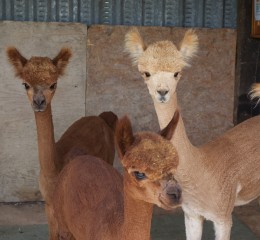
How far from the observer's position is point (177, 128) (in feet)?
Result: 13.8

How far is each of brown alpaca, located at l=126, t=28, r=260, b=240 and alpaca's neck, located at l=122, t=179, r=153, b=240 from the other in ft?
3.47

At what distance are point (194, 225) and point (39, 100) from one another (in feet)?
5.06

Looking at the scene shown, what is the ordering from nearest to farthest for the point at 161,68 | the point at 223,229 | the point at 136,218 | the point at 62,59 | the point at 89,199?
the point at 136,218
the point at 89,199
the point at 161,68
the point at 223,229
the point at 62,59

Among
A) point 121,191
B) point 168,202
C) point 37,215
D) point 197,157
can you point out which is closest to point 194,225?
point 197,157

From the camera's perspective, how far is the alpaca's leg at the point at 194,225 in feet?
15.1

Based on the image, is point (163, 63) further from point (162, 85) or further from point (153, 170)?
A: point (153, 170)

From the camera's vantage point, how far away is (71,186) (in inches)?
154

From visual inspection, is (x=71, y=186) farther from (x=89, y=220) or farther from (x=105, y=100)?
(x=105, y=100)

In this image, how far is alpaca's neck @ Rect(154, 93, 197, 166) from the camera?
4.17 meters

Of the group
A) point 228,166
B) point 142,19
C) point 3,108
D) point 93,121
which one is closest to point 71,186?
point 228,166

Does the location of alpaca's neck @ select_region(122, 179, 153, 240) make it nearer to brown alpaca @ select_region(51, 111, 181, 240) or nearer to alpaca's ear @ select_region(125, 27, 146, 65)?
brown alpaca @ select_region(51, 111, 181, 240)

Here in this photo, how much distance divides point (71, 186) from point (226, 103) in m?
3.25

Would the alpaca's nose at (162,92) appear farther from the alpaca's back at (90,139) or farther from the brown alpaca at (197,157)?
the alpaca's back at (90,139)

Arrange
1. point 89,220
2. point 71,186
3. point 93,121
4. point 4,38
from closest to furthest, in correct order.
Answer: point 89,220, point 71,186, point 93,121, point 4,38
